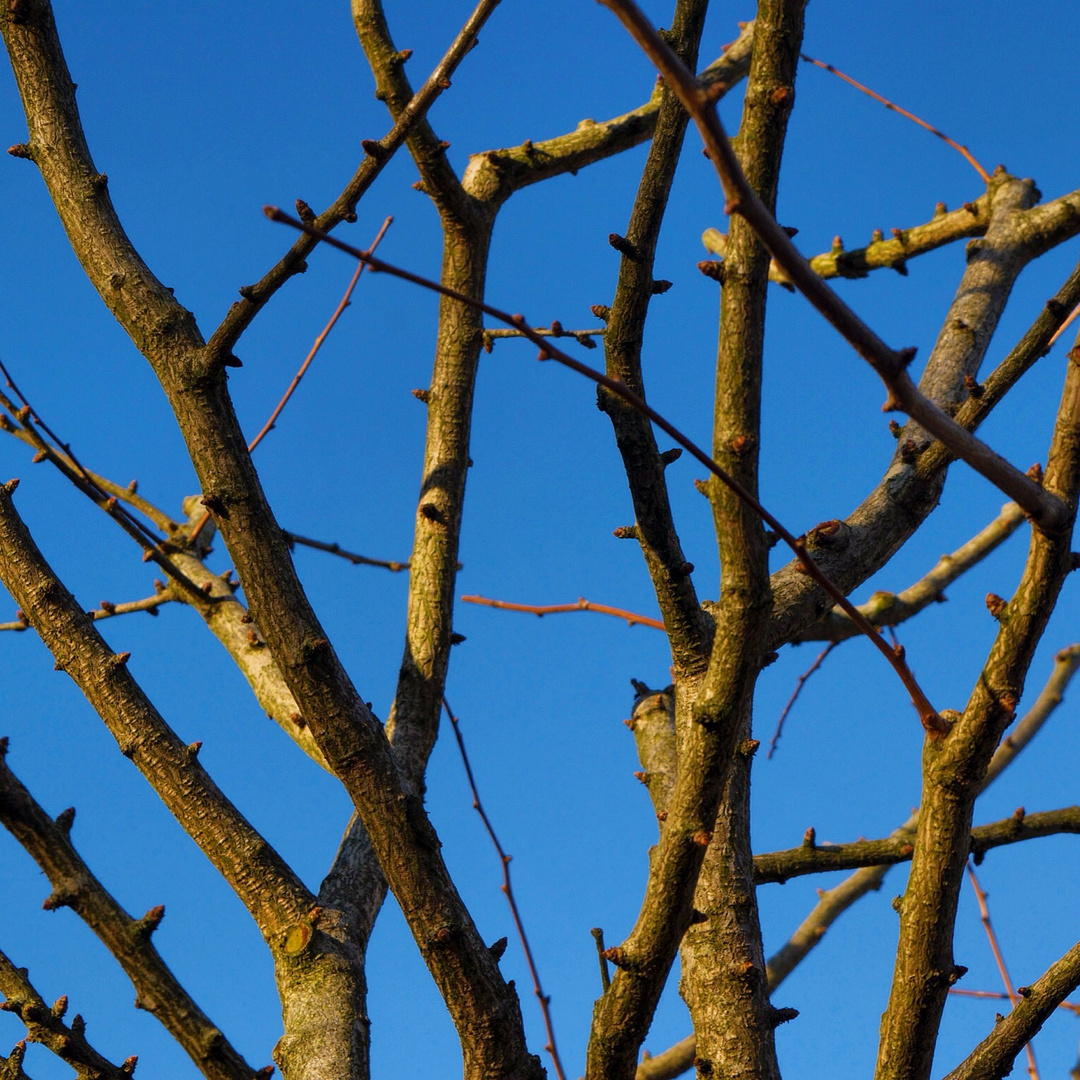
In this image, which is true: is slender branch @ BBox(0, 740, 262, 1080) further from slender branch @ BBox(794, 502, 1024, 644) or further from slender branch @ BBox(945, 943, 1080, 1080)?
slender branch @ BBox(794, 502, 1024, 644)

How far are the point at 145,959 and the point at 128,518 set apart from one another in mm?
1021

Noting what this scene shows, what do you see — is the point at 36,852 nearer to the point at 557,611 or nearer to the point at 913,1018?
the point at 913,1018

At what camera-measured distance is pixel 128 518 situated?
245cm

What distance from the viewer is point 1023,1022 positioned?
165 cm

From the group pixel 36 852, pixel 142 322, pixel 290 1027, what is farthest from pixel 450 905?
pixel 142 322

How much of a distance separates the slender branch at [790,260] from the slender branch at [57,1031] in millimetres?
1608

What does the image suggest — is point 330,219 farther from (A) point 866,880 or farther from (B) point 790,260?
(A) point 866,880

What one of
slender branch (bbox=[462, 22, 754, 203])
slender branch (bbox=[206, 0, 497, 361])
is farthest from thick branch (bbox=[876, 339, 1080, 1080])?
slender branch (bbox=[462, 22, 754, 203])

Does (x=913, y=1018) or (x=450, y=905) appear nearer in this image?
(x=913, y=1018)

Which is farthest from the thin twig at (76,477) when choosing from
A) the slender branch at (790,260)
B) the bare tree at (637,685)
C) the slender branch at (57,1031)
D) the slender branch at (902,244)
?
the slender branch at (902,244)

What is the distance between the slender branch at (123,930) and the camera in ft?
6.05

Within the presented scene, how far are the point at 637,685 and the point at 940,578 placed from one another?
4.35 feet

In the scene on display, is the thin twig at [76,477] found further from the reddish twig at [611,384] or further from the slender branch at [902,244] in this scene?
the slender branch at [902,244]

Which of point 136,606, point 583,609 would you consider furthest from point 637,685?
point 136,606
